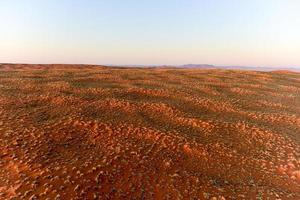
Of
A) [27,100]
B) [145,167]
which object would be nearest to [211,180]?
[145,167]

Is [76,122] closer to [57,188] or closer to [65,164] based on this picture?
[65,164]

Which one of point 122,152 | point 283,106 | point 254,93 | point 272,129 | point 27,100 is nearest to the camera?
point 122,152

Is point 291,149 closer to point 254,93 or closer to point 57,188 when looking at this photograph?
point 57,188

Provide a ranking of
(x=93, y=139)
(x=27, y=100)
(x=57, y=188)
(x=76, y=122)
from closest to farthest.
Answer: (x=57, y=188), (x=93, y=139), (x=76, y=122), (x=27, y=100)

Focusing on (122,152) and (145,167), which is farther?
(122,152)

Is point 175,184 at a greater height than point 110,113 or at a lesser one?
lesser

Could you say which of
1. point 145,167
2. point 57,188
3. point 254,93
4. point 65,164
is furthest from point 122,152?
point 254,93
